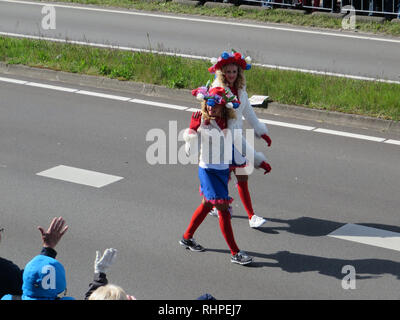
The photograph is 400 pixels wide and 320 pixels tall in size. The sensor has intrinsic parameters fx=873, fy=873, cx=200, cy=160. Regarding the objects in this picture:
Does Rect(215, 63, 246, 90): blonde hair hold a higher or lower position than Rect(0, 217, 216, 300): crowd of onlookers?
higher

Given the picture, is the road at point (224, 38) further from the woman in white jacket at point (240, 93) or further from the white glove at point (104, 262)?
the white glove at point (104, 262)

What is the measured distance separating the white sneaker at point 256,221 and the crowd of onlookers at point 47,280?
3224 mm

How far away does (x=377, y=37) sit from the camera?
2005 centimetres

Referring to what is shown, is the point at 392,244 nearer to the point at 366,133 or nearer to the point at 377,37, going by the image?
the point at 366,133

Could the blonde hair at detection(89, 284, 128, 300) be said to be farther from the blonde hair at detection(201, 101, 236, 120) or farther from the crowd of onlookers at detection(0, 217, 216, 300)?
the blonde hair at detection(201, 101, 236, 120)

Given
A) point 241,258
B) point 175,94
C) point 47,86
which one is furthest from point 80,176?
point 47,86

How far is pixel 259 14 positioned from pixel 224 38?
103 inches

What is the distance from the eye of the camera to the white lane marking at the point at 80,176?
10906mm

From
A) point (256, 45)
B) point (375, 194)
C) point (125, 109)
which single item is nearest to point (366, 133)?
point (375, 194)

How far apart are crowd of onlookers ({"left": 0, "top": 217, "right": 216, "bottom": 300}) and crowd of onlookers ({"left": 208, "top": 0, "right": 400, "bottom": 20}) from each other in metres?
A: 15.9

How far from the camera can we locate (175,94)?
590 inches

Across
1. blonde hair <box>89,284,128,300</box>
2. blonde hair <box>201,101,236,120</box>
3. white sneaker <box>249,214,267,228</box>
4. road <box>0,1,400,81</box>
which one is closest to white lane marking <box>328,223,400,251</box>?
white sneaker <box>249,214,267,228</box>

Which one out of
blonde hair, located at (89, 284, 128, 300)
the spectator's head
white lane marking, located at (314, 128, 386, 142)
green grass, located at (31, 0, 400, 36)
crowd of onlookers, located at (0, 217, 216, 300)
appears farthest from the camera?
green grass, located at (31, 0, 400, 36)

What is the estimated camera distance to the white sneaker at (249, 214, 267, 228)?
375 inches
